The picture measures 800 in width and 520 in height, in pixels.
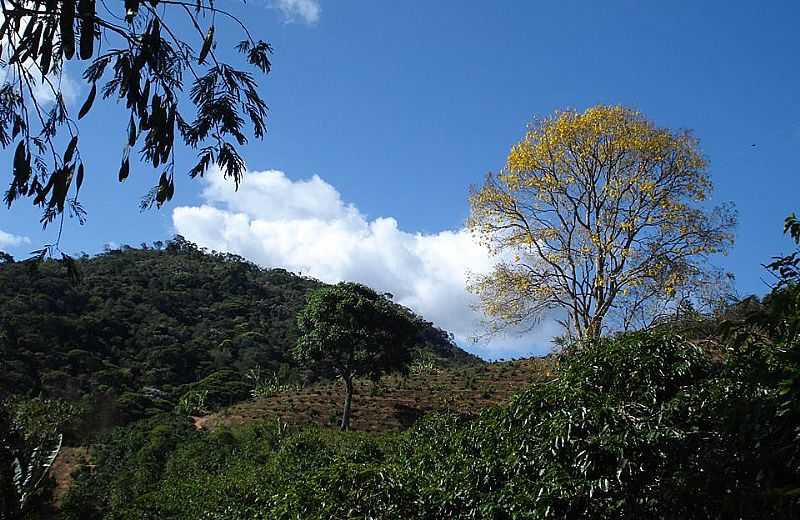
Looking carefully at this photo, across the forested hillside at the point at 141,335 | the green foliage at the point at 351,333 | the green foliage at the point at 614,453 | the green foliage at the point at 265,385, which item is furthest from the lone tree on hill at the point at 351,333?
the green foliage at the point at 614,453

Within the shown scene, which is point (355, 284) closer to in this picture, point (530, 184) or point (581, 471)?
point (530, 184)

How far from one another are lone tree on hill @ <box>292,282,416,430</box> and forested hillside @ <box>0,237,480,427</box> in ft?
10.1

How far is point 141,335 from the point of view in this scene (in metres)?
40.6

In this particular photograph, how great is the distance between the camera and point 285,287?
62.8 meters

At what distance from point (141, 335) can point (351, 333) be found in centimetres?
1938

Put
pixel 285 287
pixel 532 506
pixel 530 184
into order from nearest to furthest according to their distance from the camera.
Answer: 1. pixel 532 506
2. pixel 530 184
3. pixel 285 287

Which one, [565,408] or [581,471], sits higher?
[565,408]

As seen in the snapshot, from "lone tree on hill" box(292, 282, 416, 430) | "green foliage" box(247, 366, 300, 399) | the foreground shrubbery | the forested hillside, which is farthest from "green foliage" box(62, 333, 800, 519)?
"green foliage" box(247, 366, 300, 399)

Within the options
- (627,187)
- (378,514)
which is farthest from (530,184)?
(378,514)

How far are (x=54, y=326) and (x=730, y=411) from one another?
3796 centimetres

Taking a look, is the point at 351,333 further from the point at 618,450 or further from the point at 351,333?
the point at 618,450

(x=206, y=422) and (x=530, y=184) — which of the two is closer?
(x=530, y=184)

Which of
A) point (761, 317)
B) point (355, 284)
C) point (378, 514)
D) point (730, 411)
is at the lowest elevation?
point (378, 514)

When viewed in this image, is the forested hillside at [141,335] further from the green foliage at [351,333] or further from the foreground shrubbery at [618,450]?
the foreground shrubbery at [618,450]
